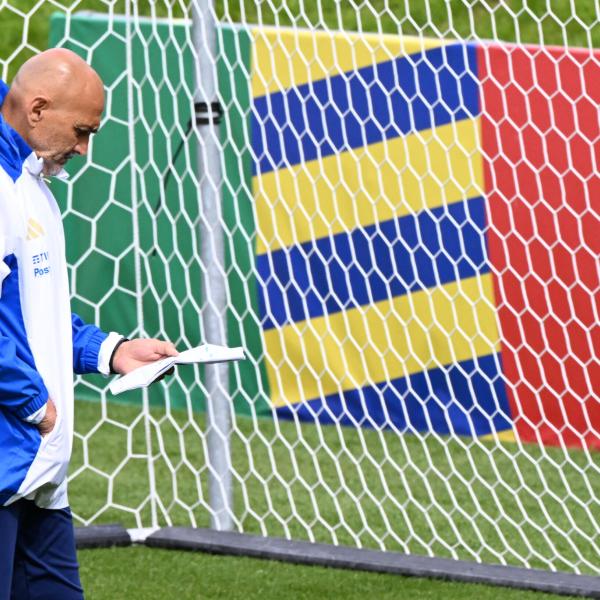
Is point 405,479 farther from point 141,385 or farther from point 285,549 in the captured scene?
point 141,385

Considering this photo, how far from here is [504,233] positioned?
5102 mm

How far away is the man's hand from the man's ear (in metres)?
0.45

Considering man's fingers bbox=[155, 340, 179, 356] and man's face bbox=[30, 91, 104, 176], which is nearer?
man's face bbox=[30, 91, 104, 176]

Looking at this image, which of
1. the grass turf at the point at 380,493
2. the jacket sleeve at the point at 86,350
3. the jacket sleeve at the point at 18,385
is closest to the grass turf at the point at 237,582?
the grass turf at the point at 380,493

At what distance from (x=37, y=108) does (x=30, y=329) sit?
34 cm

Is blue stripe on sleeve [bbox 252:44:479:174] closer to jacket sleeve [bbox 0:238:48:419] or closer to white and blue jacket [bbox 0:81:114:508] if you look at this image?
white and blue jacket [bbox 0:81:114:508]

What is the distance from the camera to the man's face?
2.29 meters

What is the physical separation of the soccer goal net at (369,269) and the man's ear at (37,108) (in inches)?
79.3

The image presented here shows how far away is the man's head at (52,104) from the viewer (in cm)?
229

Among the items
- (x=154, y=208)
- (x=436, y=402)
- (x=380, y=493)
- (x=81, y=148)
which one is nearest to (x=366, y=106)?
(x=154, y=208)

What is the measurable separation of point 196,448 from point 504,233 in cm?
138

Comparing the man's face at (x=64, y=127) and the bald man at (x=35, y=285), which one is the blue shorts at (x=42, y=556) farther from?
the man's face at (x=64, y=127)

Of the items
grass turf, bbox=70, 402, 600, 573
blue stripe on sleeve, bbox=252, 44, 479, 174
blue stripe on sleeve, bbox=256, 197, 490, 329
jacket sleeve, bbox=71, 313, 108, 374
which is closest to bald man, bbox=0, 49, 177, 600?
jacket sleeve, bbox=71, 313, 108, 374

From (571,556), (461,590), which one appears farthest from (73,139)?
(571,556)
